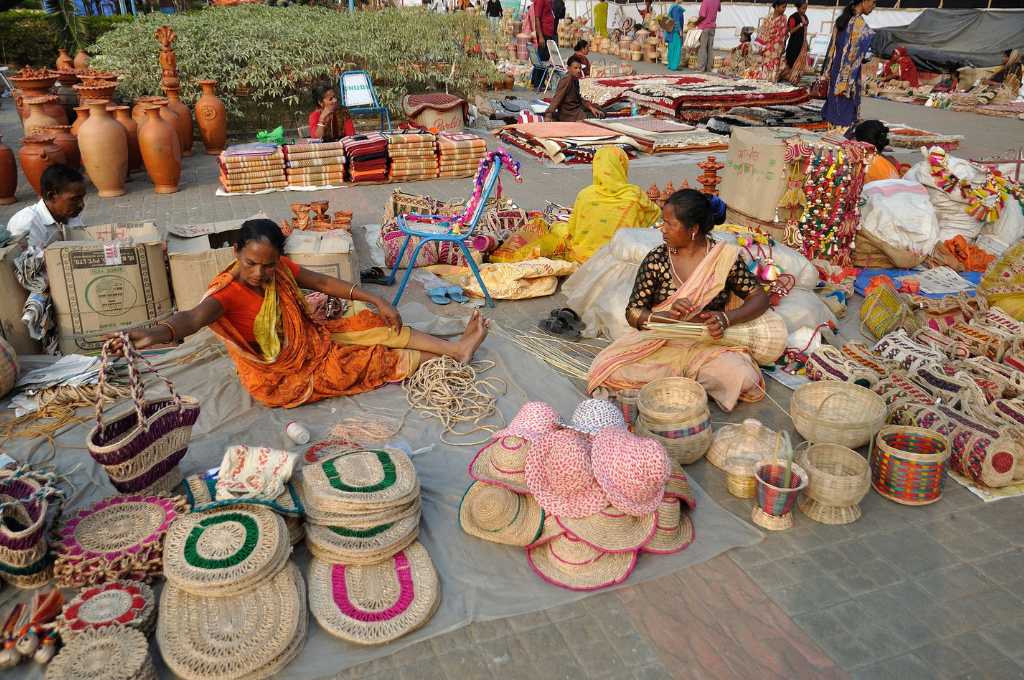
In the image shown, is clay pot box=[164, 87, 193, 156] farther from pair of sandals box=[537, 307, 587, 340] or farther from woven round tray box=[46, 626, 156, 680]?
woven round tray box=[46, 626, 156, 680]

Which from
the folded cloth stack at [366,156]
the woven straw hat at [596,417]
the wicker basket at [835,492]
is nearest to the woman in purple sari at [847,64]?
the folded cloth stack at [366,156]

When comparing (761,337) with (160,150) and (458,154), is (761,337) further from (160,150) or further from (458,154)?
(160,150)

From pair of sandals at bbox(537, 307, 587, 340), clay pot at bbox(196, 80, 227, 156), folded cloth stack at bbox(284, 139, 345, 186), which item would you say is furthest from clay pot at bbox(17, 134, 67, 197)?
pair of sandals at bbox(537, 307, 587, 340)

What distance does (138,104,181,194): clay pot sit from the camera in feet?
23.9

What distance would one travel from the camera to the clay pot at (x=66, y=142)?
712 centimetres

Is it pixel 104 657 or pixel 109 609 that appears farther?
pixel 109 609

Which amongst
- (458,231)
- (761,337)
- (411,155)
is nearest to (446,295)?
(458,231)

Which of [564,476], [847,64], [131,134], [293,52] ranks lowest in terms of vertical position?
[564,476]

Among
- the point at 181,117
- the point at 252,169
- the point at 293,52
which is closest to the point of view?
the point at 252,169

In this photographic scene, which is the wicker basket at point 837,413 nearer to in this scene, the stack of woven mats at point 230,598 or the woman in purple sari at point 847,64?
the stack of woven mats at point 230,598

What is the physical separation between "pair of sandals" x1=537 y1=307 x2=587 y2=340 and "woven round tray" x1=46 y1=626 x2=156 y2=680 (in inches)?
115

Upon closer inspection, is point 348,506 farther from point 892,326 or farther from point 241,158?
point 241,158

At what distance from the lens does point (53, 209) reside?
4.33 meters

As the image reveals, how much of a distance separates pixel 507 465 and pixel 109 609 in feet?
4.39
